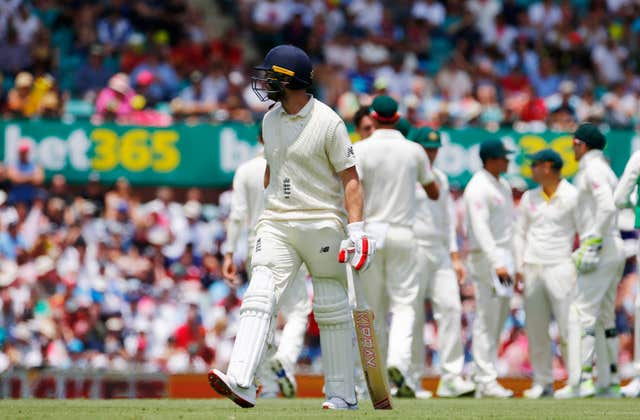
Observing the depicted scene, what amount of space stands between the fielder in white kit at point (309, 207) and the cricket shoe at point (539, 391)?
4312mm

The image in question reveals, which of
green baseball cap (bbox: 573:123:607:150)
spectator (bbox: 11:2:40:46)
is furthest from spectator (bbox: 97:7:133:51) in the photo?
green baseball cap (bbox: 573:123:607:150)

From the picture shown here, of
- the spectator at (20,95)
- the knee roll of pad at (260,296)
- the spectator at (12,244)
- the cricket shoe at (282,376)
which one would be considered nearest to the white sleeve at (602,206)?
the cricket shoe at (282,376)

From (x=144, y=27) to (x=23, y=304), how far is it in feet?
23.1

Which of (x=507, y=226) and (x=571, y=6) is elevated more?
(x=571, y=6)

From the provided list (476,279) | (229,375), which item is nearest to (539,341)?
(476,279)

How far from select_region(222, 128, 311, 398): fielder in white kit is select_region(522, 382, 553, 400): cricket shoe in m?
2.29

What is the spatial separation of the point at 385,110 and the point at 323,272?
3311 mm

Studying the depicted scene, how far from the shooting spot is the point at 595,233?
518 inches

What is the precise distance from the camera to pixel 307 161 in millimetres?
9742

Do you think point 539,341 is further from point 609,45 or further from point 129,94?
point 609,45

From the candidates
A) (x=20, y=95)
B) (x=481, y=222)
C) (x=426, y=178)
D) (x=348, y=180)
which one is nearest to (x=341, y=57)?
(x=20, y=95)

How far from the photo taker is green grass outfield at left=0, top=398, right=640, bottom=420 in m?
8.94

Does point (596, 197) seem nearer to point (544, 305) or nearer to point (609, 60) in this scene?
point (544, 305)

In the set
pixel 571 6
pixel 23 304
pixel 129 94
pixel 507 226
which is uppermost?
pixel 571 6
